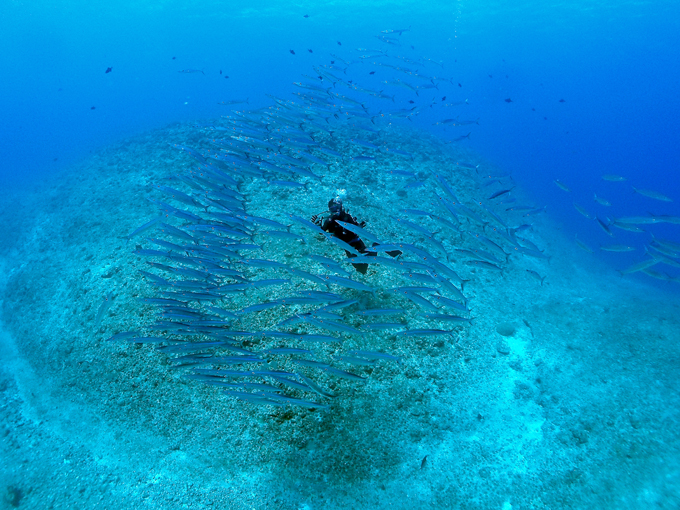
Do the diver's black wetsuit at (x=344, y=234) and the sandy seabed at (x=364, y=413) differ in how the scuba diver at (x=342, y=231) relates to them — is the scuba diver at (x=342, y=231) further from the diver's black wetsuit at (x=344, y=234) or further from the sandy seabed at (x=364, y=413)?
the sandy seabed at (x=364, y=413)

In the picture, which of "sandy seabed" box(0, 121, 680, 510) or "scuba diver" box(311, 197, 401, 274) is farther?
"scuba diver" box(311, 197, 401, 274)

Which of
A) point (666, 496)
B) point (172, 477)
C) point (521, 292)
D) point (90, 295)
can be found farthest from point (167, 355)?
point (521, 292)

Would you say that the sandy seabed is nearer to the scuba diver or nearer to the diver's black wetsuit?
the diver's black wetsuit

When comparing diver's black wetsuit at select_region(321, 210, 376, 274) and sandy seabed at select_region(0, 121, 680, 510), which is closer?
sandy seabed at select_region(0, 121, 680, 510)

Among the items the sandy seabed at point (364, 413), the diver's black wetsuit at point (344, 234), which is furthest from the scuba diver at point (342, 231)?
the sandy seabed at point (364, 413)

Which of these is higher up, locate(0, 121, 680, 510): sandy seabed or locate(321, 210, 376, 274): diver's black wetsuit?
locate(321, 210, 376, 274): diver's black wetsuit

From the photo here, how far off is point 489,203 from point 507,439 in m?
9.27

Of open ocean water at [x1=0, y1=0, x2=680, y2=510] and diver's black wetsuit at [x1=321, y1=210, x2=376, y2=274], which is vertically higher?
diver's black wetsuit at [x1=321, y1=210, x2=376, y2=274]

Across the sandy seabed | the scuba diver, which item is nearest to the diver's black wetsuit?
the scuba diver

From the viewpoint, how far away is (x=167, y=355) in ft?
17.1

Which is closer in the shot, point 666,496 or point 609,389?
point 666,496

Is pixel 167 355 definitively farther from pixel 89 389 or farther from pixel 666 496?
pixel 666 496

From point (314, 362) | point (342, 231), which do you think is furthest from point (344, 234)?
point (314, 362)

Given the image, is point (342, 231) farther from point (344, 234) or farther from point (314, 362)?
point (314, 362)
